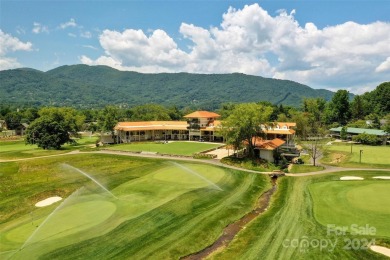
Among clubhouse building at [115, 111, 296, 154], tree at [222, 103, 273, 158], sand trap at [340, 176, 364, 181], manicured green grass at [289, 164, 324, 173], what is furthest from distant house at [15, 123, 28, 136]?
sand trap at [340, 176, 364, 181]

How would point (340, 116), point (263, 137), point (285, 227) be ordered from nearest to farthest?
point (285, 227) < point (263, 137) < point (340, 116)

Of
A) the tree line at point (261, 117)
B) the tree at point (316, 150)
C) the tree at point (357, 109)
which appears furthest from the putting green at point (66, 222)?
the tree at point (357, 109)

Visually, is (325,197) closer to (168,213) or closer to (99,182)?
(168,213)

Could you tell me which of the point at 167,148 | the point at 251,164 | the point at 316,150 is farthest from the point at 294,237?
the point at 167,148

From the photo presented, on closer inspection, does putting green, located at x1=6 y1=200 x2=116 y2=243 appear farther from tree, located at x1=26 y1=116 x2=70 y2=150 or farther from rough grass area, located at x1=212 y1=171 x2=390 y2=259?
tree, located at x1=26 y1=116 x2=70 y2=150

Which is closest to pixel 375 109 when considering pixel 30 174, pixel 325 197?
pixel 325 197

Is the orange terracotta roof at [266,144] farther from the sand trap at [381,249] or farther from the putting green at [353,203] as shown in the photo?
the sand trap at [381,249]

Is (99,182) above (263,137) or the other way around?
the other way around
